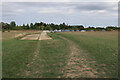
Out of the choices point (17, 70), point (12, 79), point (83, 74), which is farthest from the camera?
point (17, 70)

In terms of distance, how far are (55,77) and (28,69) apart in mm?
1761

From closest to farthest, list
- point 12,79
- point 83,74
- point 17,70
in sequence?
point 12,79 → point 83,74 → point 17,70

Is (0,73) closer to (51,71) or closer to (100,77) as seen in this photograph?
(51,71)

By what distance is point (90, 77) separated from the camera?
554 cm

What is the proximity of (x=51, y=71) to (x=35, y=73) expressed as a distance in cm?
77

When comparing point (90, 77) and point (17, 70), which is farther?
point (17, 70)

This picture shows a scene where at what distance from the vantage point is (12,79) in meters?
5.37

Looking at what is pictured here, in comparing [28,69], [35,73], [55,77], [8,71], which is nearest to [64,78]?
[55,77]

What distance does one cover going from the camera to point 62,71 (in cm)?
624

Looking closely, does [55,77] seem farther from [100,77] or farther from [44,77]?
[100,77]

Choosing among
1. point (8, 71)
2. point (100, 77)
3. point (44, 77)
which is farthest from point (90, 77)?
point (8, 71)

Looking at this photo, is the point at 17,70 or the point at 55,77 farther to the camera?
the point at 17,70

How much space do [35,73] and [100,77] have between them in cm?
290

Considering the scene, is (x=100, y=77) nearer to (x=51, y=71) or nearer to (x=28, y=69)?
(x=51, y=71)
